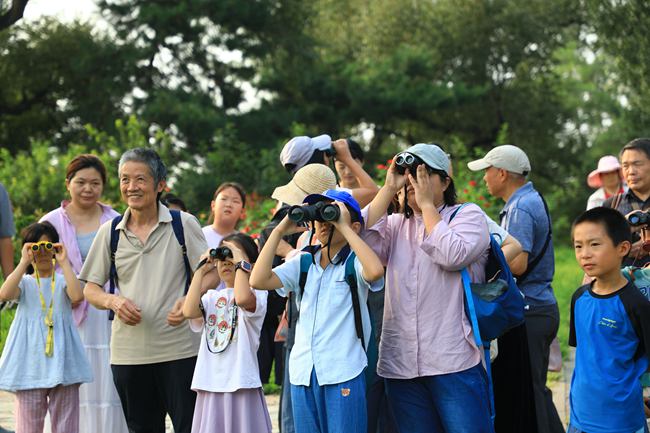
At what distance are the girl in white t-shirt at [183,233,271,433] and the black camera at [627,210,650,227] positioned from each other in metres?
2.10

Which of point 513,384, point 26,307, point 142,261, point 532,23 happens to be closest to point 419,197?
point 513,384

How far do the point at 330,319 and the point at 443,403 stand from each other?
2.14ft

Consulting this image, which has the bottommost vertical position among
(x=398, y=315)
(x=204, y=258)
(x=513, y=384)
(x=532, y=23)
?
(x=513, y=384)

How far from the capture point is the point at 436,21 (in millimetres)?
33812

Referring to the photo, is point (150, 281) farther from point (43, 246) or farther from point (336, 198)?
point (336, 198)

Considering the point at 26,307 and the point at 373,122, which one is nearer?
the point at 26,307

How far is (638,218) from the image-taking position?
5.36 metres

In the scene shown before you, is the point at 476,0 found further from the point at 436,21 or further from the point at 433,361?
the point at 433,361

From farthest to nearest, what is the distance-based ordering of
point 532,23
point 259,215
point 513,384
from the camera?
point 532,23 < point 259,215 < point 513,384

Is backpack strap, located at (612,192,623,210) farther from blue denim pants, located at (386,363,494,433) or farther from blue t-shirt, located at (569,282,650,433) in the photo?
blue denim pants, located at (386,363,494,433)

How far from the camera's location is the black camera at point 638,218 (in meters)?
5.34

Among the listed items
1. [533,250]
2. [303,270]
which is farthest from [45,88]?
[303,270]

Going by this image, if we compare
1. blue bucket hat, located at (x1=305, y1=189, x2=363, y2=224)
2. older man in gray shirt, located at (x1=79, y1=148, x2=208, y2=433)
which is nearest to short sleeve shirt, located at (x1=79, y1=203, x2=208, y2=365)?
older man in gray shirt, located at (x1=79, y1=148, x2=208, y2=433)

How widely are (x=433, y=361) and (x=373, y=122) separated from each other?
76.1 feet
